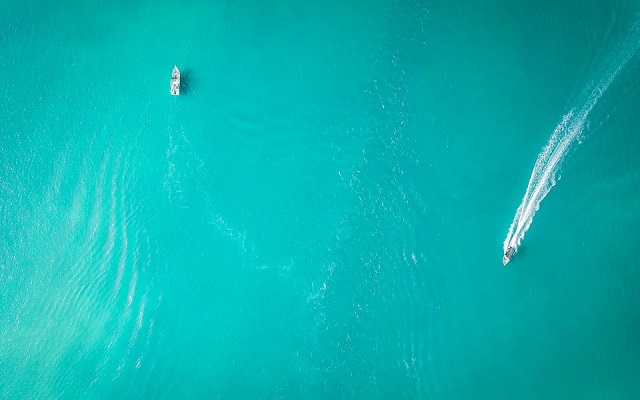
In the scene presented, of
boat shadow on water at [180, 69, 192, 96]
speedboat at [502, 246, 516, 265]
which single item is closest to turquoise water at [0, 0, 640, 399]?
boat shadow on water at [180, 69, 192, 96]

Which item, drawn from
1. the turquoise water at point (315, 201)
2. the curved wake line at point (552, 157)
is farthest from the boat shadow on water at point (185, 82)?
the curved wake line at point (552, 157)

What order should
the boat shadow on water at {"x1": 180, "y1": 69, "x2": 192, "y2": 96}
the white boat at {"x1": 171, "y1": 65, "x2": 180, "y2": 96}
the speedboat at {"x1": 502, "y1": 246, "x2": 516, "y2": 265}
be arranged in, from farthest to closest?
the boat shadow on water at {"x1": 180, "y1": 69, "x2": 192, "y2": 96}, the white boat at {"x1": 171, "y1": 65, "x2": 180, "y2": 96}, the speedboat at {"x1": 502, "y1": 246, "x2": 516, "y2": 265}

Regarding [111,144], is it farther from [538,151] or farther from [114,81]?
[538,151]

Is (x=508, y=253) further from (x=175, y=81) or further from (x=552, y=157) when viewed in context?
(x=175, y=81)

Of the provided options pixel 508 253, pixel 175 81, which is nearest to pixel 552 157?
pixel 508 253

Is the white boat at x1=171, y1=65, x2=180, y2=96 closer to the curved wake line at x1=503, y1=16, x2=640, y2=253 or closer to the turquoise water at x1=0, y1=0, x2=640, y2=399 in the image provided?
the turquoise water at x1=0, y1=0, x2=640, y2=399
